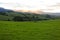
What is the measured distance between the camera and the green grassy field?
2174 mm

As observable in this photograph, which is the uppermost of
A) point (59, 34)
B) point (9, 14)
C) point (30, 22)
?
point (9, 14)

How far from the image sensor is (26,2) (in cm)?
249

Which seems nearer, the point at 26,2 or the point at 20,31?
the point at 20,31

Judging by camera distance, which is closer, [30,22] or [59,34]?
[59,34]

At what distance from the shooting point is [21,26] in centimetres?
233

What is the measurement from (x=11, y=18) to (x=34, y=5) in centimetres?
48

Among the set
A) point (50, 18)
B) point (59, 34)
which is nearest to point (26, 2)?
point (50, 18)

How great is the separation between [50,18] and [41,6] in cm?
28

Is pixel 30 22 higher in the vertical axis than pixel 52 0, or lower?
lower

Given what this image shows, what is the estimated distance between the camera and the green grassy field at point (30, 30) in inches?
85.6

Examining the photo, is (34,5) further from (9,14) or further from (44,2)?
(9,14)

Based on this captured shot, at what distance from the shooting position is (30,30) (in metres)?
2.27

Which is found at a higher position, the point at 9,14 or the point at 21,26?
the point at 9,14

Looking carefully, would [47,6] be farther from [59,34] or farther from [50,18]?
[59,34]
